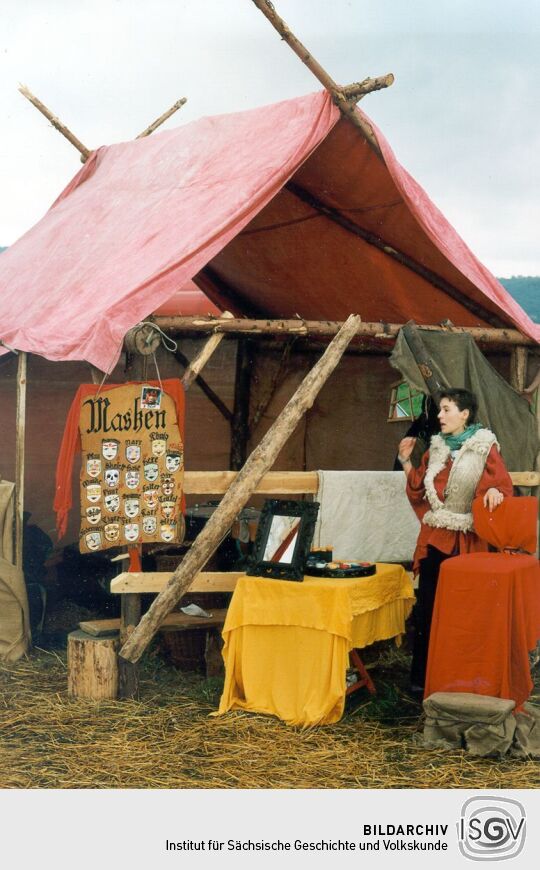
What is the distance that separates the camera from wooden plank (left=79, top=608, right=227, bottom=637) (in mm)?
5926

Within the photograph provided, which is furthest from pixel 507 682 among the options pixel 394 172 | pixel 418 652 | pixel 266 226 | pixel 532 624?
pixel 266 226

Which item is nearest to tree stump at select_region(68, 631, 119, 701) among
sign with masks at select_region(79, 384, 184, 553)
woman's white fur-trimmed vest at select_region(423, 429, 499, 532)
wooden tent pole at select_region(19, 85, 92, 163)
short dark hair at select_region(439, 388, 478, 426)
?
sign with masks at select_region(79, 384, 184, 553)

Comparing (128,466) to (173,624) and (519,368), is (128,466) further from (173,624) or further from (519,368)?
(519,368)

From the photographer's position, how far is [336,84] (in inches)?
224

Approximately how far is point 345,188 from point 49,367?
→ 357 centimetres

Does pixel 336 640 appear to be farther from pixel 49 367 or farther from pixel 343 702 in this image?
pixel 49 367

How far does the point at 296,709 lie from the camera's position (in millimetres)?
5426

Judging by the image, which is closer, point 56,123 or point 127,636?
point 127,636

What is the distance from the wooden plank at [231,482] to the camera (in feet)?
19.2

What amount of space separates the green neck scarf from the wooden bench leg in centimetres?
195


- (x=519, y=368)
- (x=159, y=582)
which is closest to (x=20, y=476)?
(x=159, y=582)

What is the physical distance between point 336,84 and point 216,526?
2534 mm

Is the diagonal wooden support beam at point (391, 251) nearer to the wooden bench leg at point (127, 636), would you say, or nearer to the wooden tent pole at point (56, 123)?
the wooden tent pole at point (56, 123)

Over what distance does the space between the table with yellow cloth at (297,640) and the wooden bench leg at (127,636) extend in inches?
22.9
